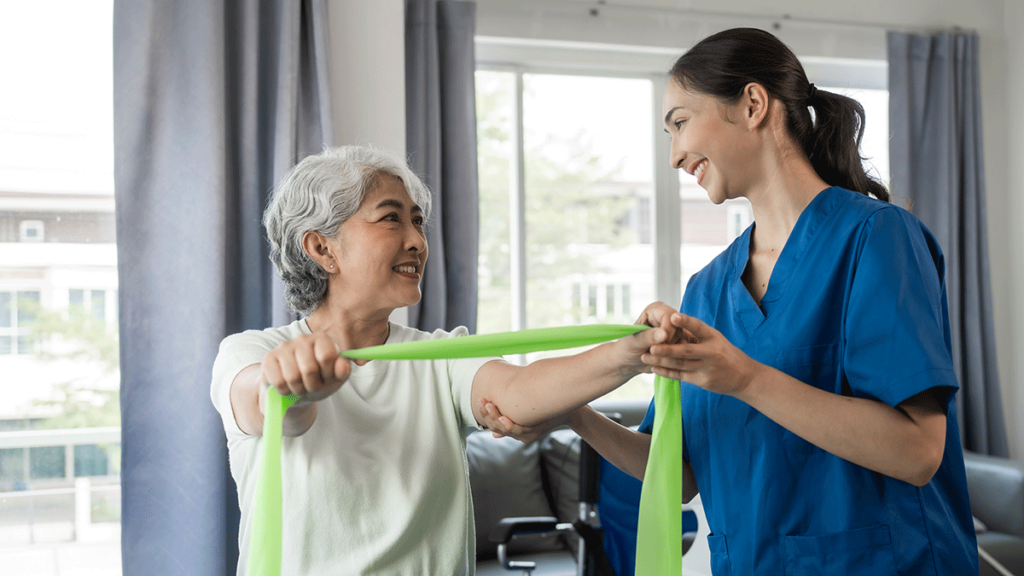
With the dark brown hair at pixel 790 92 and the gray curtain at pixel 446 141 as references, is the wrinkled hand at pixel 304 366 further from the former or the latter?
the gray curtain at pixel 446 141

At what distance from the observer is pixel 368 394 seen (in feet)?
4.25

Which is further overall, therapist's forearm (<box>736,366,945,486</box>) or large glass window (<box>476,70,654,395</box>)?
large glass window (<box>476,70,654,395</box>)

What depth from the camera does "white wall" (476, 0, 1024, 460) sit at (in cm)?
356

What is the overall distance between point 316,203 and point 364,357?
442 mm

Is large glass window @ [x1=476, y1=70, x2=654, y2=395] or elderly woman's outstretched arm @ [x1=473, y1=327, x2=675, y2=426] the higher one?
large glass window @ [x1=476, y1=70, x2=654, y2=395]

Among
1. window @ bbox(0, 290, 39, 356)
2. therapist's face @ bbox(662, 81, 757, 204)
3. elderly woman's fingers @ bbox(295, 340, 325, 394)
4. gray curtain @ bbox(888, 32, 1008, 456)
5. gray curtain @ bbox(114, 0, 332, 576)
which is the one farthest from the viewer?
gray curtain @ bbox(888, 32, 1008, 456)

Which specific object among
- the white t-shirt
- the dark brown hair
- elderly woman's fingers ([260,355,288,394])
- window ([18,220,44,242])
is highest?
the dark brown hair

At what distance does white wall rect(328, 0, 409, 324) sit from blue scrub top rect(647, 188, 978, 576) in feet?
4.61

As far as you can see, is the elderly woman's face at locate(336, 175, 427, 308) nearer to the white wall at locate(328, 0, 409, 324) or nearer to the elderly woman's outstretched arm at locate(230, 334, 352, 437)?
the elderly woman's outstretched arm at locate(230, 334, 352, 437)

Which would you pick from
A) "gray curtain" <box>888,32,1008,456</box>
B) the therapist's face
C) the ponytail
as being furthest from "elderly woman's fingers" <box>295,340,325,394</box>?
"gray curtain" <box>888,32,1008,456</box>

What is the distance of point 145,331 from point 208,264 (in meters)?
0.29

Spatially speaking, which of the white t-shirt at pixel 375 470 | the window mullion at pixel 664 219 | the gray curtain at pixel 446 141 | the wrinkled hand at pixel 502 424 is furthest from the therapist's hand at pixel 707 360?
the window mullion at pixel 664 219

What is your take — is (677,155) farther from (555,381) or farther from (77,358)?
(77,358)

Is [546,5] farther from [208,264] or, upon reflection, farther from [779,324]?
[779,324]
